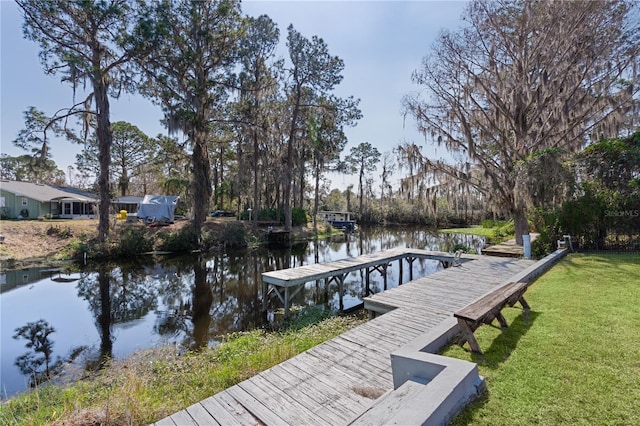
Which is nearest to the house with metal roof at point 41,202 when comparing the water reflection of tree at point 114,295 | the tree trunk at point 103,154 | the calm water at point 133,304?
the tree trunk at point 103,154

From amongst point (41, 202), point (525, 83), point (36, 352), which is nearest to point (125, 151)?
point (41, 202)

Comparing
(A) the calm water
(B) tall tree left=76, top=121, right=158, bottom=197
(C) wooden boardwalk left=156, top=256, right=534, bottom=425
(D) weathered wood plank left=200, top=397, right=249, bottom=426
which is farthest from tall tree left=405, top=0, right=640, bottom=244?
(B) tall tree left=76, top=121, right=158, bottom=197

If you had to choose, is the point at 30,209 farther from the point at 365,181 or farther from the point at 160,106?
the point at 365,181

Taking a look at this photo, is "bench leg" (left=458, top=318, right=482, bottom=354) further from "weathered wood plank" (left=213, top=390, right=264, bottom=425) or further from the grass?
"weathered wood plank" (left=213, top=390, right=264, bottom=425)

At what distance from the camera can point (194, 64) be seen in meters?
17.2

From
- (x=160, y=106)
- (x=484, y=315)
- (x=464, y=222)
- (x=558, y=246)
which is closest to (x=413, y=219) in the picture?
(x=464, y=222)

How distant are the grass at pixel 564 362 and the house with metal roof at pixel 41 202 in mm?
22580

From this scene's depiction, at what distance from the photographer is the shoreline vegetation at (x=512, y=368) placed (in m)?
2.48

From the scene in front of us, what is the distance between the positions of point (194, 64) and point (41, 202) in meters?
15.9

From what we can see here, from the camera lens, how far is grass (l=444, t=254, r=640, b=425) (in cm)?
235

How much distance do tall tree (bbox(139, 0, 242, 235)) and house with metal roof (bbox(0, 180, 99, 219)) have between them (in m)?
7.59

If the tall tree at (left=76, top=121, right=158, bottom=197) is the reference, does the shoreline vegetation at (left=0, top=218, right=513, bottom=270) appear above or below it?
below

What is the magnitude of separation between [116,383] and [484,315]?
5.45 meters

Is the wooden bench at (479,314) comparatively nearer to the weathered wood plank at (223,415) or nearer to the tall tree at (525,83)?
the weathered wood plank at (223,415)
